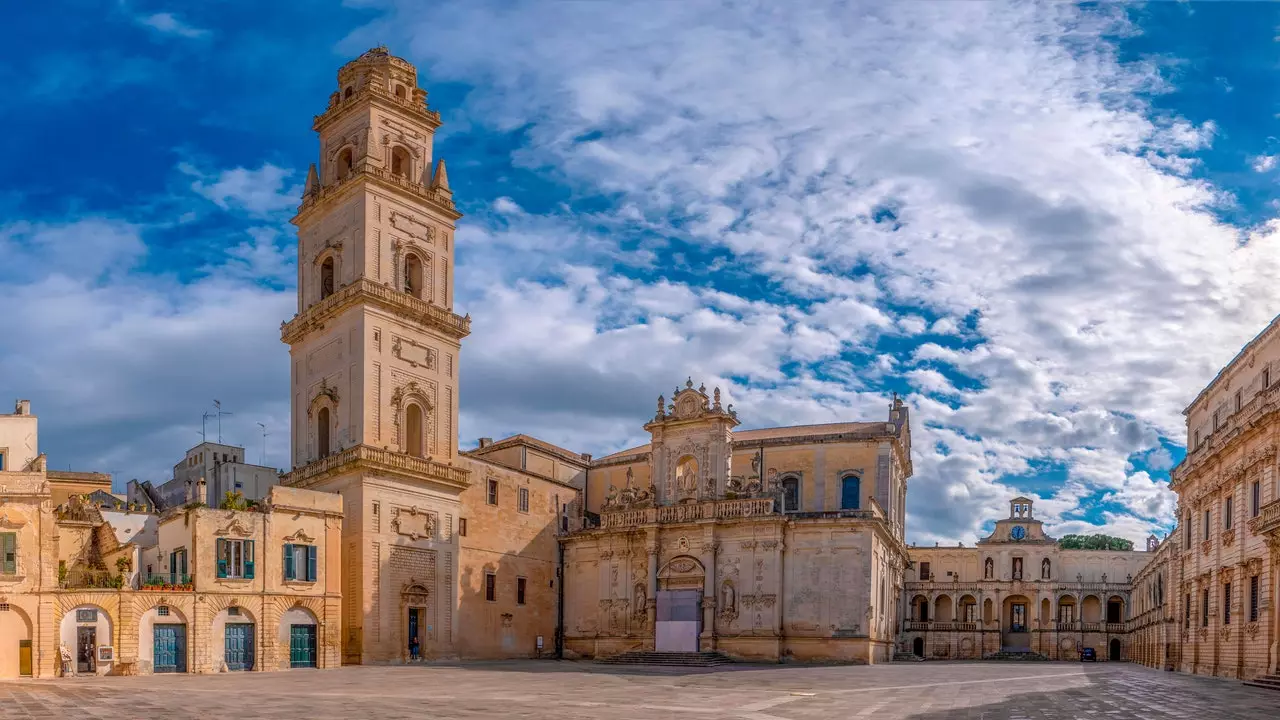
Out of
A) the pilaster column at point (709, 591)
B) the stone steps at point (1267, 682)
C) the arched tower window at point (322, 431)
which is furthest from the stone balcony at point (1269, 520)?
the arched tower window at point (322, 431)

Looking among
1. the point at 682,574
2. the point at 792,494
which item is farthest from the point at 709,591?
the point at 792,494

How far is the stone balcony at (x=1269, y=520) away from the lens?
34688mm

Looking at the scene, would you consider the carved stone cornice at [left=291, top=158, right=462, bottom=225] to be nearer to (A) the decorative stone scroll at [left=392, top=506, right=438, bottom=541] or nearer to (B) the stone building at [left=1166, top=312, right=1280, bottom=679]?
(A) the decorative stone scroll at [left=392, top=506, right=438, bottom=541]

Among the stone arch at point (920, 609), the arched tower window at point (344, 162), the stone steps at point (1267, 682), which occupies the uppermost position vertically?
the arched tower window at point (344, 162)

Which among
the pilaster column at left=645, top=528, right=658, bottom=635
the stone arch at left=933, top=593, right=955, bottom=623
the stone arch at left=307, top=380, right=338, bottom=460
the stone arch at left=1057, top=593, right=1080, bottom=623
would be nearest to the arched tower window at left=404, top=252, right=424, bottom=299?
the stone arch at left=307, top=380, right=338, bottom=460

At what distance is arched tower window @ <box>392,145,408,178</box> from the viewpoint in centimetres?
5438

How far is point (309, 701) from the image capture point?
27.0 metres

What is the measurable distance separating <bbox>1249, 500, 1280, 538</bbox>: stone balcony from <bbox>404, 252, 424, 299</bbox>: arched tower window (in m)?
36.0

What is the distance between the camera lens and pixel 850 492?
60438mm

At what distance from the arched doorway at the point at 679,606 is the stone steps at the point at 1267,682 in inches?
996

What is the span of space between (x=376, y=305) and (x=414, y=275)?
4140mm

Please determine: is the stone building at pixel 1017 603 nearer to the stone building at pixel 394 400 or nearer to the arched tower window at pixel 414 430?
the stone building at pixel 394 400

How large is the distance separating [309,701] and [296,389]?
1154 inches

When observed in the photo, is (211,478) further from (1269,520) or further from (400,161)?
(1269,520)
